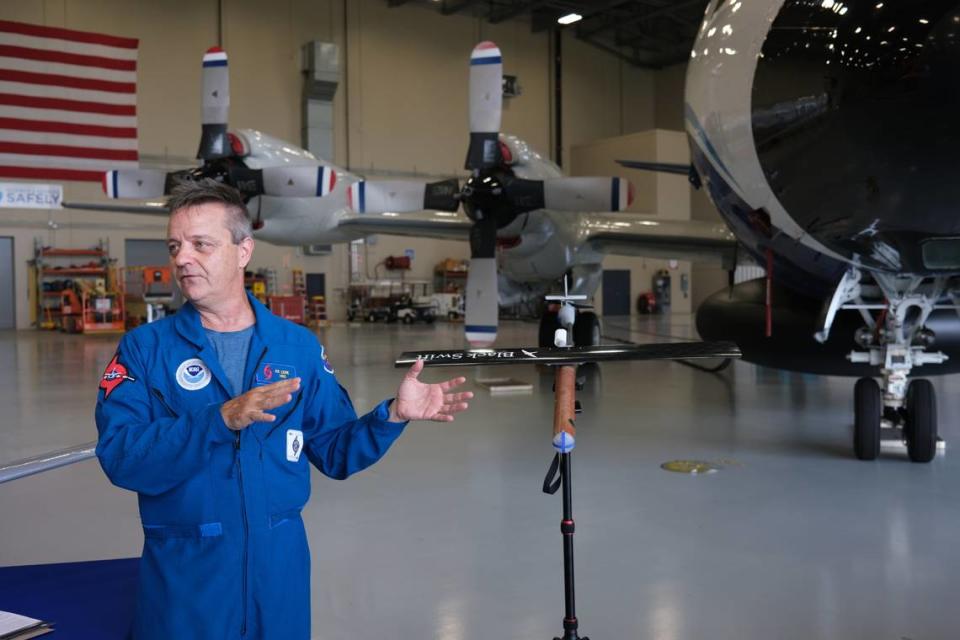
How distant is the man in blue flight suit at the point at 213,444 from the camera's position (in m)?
1.60

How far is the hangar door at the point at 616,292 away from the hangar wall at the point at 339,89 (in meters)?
4.79

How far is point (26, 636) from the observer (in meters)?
2.12

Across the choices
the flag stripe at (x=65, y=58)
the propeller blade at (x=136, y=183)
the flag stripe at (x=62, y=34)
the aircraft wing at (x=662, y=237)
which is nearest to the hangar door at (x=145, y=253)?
the flag stripe at (x=65, y=58)

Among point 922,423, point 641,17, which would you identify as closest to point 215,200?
point 922,423

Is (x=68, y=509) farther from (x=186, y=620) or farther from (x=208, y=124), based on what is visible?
(x=208, y=124)

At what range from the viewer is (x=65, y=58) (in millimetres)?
15750

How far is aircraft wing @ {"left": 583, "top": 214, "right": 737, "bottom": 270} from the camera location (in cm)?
936

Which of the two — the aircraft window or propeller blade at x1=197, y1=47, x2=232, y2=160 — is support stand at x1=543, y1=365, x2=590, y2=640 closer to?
the aircraft window

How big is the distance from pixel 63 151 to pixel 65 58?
5.74ft

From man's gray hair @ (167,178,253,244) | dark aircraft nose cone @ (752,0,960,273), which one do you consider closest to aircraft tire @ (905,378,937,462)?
dark aircraft nose cone @ (752,0,960,273)

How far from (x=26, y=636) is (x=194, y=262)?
3.81ft

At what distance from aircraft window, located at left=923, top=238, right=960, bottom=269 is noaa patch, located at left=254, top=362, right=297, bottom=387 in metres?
3.32

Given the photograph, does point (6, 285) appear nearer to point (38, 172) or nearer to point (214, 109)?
point (38, 172)

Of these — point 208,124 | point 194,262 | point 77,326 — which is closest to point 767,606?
point 194,262
